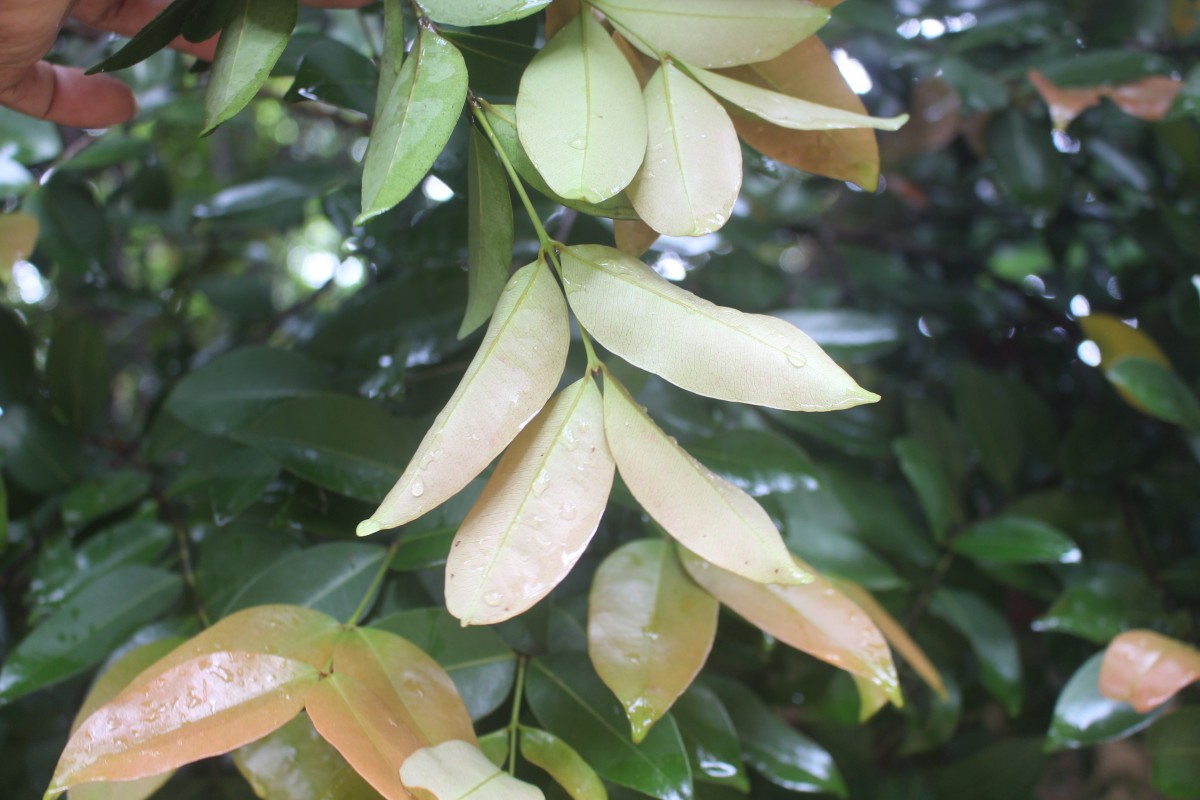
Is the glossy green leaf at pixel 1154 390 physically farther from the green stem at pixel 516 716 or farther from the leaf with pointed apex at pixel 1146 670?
the green stem at pixel 516 716

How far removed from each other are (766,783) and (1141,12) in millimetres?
794

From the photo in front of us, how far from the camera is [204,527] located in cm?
58

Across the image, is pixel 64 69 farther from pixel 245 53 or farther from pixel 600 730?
pixel 600 730

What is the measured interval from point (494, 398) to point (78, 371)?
0.56 metres

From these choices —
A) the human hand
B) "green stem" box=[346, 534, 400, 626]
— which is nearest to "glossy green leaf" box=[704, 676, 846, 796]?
"green stem" box=[346, 534, 400, 626]

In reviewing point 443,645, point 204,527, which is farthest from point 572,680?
point 204,527

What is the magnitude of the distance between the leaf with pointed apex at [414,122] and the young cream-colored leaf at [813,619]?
236mm

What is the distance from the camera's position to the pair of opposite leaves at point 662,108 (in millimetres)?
317

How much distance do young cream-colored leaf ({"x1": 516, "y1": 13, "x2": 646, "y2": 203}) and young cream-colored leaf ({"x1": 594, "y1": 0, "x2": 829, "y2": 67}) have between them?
0.02 m

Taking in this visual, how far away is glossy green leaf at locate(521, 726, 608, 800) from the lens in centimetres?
36

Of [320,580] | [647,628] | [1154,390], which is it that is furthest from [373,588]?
[1154,390]

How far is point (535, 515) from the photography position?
1.03ft

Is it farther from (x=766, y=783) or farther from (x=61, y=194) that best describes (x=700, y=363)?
(x=61, y=194)

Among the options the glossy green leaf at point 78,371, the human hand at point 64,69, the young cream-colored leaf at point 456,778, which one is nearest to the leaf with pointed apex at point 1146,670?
the young cream-colored leaf at point 456,778
